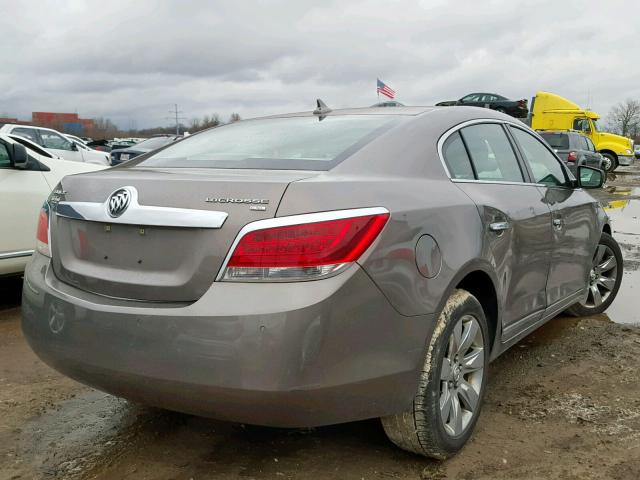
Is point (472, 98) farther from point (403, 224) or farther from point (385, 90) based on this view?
point (403, 224)

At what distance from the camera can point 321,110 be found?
138 inches

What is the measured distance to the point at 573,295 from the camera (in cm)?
398

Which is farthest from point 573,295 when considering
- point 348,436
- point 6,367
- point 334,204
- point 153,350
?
point 6,367

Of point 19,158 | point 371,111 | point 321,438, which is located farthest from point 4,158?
point 321,438

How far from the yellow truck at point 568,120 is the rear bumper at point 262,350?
25.3 metres

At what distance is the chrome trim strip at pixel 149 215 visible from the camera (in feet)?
6.89

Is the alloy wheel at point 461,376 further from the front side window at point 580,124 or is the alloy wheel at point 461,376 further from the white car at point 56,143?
the front side window at point 580,124

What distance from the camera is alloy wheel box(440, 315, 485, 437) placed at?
2527 millimetres

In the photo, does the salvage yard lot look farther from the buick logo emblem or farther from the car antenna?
the car antenna

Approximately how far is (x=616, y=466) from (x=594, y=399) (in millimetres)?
735

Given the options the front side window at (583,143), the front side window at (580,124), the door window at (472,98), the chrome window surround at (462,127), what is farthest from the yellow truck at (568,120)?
the chrome window surround at (462,127)

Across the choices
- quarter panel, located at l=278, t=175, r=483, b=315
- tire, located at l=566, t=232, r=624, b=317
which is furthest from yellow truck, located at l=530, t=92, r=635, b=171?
quarter panel, located at l=278, t=175, r=483, b=315

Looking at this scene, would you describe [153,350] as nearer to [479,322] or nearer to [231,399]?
[231,399]

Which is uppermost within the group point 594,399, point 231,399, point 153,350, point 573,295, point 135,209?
point 135,209
